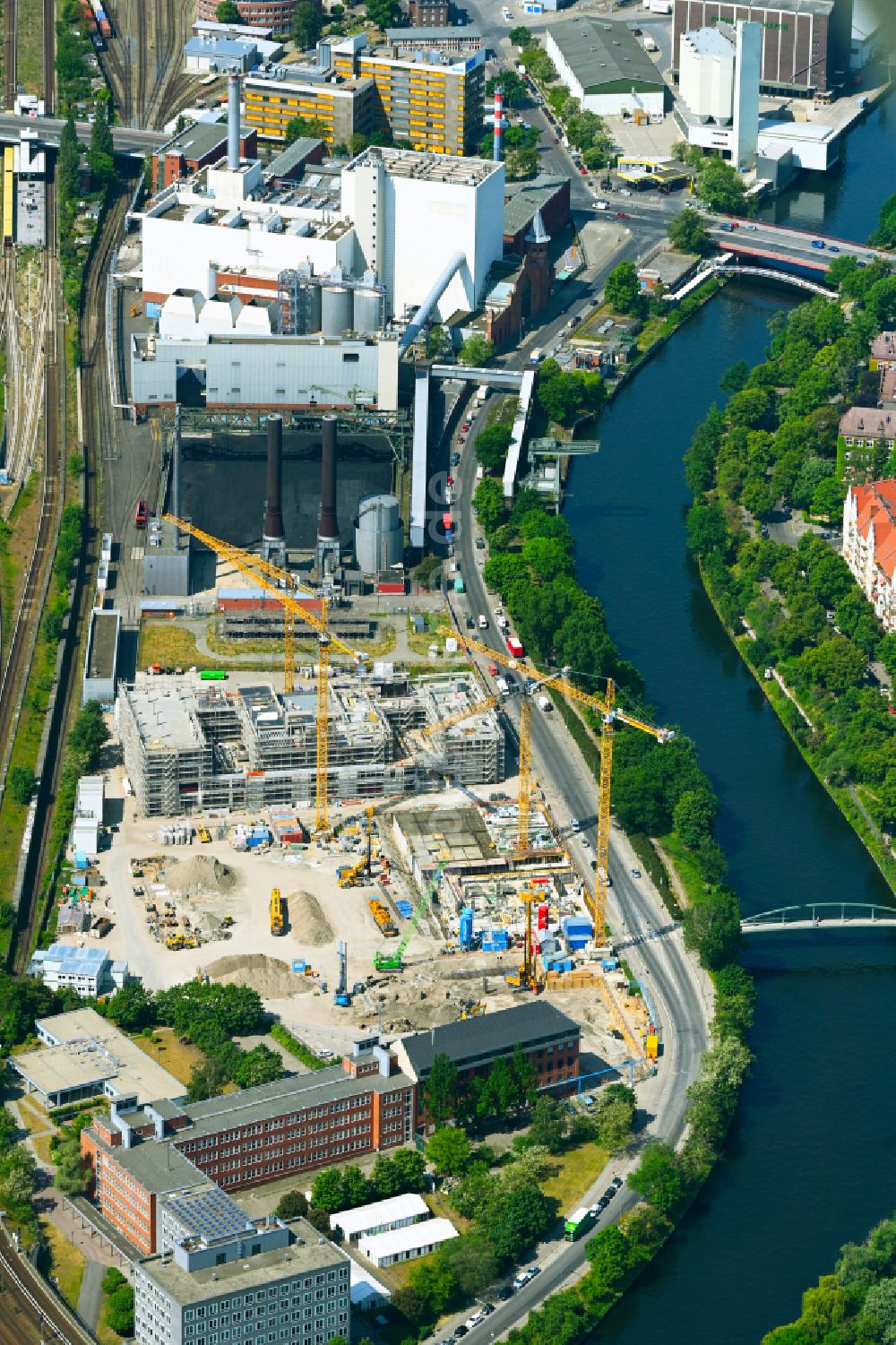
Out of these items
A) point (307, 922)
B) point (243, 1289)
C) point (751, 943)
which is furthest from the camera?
point (751, 943)

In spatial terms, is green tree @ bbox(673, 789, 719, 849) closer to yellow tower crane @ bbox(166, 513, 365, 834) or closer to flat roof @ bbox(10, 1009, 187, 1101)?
yellow tower crane @ bbox(166, 513, 365, 834)

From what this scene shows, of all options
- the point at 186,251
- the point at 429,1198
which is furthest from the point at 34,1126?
the point at 186,251

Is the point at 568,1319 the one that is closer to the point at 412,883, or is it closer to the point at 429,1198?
the point at 429,1198

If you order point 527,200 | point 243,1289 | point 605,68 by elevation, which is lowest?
point 243,1289

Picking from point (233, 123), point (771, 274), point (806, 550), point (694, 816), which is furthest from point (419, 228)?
point (694, 816)

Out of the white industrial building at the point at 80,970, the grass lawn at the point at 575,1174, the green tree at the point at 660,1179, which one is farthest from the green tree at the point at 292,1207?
the white industrial building at the point at 80,970

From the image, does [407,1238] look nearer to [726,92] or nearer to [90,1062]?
[90,1062]

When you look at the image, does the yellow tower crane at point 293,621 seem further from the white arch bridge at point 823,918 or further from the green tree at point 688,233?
the green tree at point 688,233
